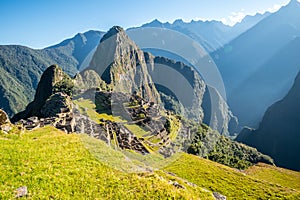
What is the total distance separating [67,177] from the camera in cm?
1888

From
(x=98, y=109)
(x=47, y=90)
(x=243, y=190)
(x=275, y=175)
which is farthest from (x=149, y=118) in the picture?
(x=47, y=90)

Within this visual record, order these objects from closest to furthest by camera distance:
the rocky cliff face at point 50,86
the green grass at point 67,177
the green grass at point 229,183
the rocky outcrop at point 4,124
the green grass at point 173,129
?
1. the green grass at point 67,177
2. the rocky outcrop at point 4,124
3. the green grass at point 229,183
4. the green grass at point 173,129
5. the rocky cliff face at point 50,86

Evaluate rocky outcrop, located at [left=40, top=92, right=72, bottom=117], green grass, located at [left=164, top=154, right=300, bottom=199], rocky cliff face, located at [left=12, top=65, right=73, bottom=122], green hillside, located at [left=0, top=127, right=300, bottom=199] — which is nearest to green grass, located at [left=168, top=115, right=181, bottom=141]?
rocky outcrop, located at [left=40, top=92, right=72, bottom=117]

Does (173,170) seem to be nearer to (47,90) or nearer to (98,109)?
(98,109)

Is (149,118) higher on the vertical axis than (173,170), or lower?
higher

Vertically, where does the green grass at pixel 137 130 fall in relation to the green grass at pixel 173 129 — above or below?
below

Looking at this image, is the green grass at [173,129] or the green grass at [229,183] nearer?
the green grass at [229,183]

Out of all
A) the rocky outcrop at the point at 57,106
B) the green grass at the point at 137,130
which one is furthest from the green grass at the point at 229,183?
the rocky outcrop at the point at 57,106

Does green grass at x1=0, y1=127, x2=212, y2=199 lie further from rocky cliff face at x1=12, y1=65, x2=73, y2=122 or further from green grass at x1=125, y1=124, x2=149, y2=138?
rocky cliff face at x1=12, y1=65, x2=73, y2=122

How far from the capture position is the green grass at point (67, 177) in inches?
667

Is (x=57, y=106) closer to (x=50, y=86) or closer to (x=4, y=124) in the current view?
(x=4, y=124)

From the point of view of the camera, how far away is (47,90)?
501 feet

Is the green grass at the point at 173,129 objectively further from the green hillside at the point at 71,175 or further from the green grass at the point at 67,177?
the green grass at the point at 67,177

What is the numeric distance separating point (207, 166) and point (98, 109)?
202 feet
